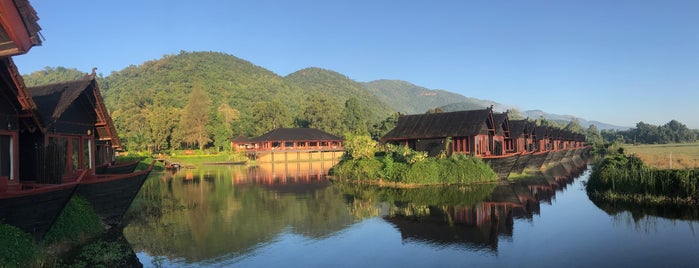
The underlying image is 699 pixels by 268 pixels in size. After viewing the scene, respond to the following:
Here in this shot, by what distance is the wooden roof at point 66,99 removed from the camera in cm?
1536

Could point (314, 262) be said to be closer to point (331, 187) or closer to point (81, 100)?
point (81, 100)

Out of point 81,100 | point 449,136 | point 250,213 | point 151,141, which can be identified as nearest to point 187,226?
point 250,213

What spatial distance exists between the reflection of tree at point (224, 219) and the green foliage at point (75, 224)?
5.01 ft

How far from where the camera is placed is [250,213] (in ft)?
75.0

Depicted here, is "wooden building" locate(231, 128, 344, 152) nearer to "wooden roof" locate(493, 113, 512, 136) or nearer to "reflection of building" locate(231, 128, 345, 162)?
"reflection of building" locate(231, 128, 345, 162)

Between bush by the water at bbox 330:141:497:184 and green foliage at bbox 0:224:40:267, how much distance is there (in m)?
24.6

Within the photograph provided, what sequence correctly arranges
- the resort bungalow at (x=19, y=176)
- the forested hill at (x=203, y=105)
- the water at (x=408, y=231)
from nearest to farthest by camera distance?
the resort bungalow at (x=19, y=176) → the water at (x=408, y=231) → the forested hill at (x=203, y=105)

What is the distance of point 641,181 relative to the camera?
73.4 feet

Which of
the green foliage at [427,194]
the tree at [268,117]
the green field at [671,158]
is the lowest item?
the green foliage at [427,194]

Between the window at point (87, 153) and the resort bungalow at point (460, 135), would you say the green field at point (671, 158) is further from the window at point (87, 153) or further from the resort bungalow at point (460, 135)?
the window at point (87, 153)

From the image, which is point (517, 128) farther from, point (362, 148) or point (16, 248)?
point (16, 248)

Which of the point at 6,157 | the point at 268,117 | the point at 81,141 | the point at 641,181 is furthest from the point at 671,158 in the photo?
the point at 268,117

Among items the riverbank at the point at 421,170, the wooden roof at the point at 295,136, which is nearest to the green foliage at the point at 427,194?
the riverbank at the point at 421,170

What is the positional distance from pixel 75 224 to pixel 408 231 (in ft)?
A: 39.7
